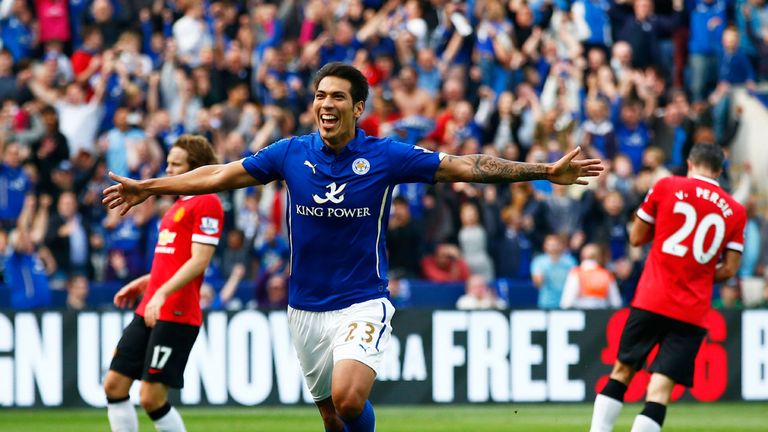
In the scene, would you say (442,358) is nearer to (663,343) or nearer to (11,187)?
(663,343)

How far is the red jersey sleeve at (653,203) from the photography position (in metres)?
9.78

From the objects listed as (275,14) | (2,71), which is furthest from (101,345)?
(275,14)

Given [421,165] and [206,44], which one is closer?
[421,165]

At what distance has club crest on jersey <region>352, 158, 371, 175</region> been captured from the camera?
26.8 feet

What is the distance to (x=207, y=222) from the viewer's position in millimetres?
9648

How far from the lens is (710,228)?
385 inches

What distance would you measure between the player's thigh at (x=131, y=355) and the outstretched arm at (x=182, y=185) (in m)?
1.84

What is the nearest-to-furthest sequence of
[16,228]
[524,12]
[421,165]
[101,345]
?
[421,165]
[101,345]
[16,228]
[524,12]

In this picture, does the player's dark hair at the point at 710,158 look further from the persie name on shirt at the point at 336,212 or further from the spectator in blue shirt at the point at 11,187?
the spectator in blue shirt at the point at 11,187

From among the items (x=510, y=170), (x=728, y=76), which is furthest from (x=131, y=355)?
(x=728, y=76)

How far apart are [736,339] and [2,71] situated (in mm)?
10730

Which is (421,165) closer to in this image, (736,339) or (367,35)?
(736,339)

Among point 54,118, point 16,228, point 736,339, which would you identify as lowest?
point 736,339

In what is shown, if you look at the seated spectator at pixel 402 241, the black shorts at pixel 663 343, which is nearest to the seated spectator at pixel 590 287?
the seated spectator at pixel 402 241
